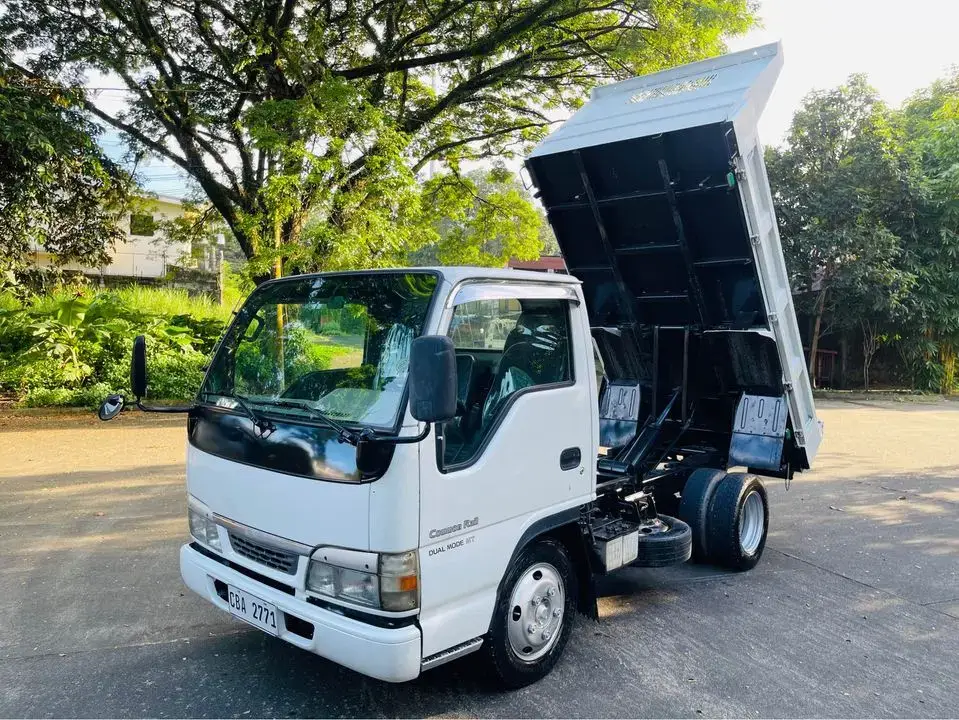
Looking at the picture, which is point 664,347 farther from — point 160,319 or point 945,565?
point 160,319

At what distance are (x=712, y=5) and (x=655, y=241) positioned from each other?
6255 millimetres

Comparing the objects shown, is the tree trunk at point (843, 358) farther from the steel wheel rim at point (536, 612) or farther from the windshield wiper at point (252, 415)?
the windshield wiper at point (252, 415)

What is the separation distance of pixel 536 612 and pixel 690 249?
9.68ft

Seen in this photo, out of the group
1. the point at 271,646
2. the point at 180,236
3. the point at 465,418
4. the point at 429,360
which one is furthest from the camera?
the point at 180,236

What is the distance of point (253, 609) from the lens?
10.6 ft

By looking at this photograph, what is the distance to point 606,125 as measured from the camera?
16.8 ft

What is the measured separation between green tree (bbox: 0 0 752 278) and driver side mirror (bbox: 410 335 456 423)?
22.1 feet

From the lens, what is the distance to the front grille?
3102 mm

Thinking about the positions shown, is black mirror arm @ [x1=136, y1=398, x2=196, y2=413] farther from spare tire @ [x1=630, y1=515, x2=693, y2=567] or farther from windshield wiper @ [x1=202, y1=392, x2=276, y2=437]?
spare tire @ [x1=630, y1=515, x2=693, y2=567]

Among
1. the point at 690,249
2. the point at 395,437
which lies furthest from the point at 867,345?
the point at 395,437

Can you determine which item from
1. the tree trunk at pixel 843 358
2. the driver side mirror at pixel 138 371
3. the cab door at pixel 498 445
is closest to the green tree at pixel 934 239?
the tree trunk at pixel 843 358

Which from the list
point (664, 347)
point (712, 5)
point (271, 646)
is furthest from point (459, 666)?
point (712, 5)

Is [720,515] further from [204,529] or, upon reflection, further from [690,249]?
[204,529]

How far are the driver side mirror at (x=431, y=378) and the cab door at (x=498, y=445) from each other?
33cm
